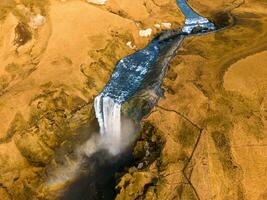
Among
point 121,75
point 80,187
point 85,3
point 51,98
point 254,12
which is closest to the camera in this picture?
point 80,187

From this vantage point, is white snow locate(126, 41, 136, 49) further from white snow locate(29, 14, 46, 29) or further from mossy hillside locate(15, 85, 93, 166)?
mossy hillside locate(15, 85, 93, 166)

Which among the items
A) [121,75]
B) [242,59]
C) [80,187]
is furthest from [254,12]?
[80,187]

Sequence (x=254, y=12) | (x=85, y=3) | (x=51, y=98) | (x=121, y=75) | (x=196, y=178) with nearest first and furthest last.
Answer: (x=196, y=178)
(x=51, y=98)
(x=121, y=75)
(x=85, y=3)
(x=254, y=12)

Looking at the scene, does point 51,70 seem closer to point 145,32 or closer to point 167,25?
point 145,32

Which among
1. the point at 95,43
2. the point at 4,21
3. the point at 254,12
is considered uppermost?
the point at 4,21

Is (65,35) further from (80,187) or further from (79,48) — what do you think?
(80,187)

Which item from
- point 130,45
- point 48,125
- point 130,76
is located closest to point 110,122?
point 48,125

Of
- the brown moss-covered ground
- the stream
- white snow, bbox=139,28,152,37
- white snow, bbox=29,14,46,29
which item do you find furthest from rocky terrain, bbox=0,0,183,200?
the brown moss-covered ground
